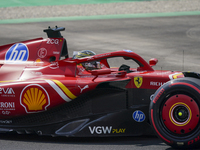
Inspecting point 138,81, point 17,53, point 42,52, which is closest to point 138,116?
point 138,81

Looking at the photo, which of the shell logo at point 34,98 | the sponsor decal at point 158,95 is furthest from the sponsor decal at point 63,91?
the sponsor decal at point 158,95

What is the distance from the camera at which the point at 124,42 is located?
1518 centimetres

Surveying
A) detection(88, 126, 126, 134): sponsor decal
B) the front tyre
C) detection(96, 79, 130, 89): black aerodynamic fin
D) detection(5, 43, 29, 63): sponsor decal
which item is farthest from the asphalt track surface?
detection(5, 43, 29, 63): sponsor decal

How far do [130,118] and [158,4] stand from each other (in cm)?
2026

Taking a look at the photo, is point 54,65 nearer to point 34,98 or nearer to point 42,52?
point 34,98

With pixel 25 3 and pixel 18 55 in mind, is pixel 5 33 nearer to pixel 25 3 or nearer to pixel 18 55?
pixel 25 3

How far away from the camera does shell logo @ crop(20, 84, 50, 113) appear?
5441mm

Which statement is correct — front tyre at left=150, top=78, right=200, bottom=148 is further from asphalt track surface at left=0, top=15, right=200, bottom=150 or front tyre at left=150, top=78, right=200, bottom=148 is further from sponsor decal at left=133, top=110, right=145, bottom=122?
sponsor decal at left=133, top=110, right=145, bottom=122

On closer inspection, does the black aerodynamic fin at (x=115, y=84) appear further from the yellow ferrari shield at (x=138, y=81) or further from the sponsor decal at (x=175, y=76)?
the sponsor decal at (x=175, y=76)

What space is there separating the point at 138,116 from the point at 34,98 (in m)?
1.59

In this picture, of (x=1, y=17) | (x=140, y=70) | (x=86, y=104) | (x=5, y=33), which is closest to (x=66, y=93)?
(x=86, y=104)

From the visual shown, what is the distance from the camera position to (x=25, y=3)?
23.9 meters

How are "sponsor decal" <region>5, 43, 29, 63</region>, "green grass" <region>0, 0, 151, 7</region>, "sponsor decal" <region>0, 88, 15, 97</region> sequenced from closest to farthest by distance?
1. "sponsor decal" <region>0, 88, 15, 97</region>
2. "sponsor decal" <region>5, 43, 29, 63</region>
3. "green grass" <region>0, 0, 151, 7</region>

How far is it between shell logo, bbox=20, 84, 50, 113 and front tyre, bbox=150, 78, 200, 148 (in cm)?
165
